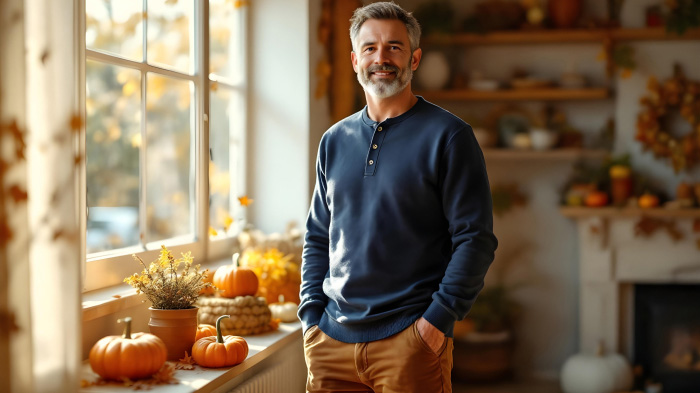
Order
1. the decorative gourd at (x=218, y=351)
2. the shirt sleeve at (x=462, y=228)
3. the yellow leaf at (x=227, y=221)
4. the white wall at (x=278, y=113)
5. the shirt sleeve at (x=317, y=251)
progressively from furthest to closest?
the white wall at (x=278, y=113), the yellow leaf at (x=227, y=221), the decorative gourd at (x=218, y=351), the shirt sleeve at (x=317, y=251), the shirt sleeve at (x=462, y=228)

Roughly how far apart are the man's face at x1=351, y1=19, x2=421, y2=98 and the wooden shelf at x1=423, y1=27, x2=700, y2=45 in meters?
2.74

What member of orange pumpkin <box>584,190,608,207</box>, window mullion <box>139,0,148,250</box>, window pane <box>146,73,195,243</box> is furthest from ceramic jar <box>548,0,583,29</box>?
window mullion <box>139,0,148,250</box>

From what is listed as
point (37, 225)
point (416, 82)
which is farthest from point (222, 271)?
point (416, 82)

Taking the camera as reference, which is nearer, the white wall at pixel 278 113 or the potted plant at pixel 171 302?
the potted plant at pixel 171 302

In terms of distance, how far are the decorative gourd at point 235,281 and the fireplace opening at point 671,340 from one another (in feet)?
9.42

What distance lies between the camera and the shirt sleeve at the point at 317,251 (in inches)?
78.7

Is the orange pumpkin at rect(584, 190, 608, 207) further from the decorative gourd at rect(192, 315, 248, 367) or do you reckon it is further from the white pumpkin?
the decorative gourd at rect(192, 315, 248, 367)

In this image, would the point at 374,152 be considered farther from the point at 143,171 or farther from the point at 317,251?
the point at 143,171

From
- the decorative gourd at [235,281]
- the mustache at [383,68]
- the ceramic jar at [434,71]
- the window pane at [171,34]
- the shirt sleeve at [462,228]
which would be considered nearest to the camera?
the shirt sleeve at [462,228]

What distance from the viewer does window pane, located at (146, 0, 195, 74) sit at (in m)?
2.70

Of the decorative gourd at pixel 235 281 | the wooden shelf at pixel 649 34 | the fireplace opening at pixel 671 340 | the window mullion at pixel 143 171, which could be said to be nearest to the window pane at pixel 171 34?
the window mullion at pixel 143 171

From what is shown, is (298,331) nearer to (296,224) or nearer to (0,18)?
(296,224)

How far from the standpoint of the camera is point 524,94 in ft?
14.7

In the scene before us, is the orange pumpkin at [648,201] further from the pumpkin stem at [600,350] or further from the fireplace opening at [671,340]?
the pumpkin stem at [600,350]
